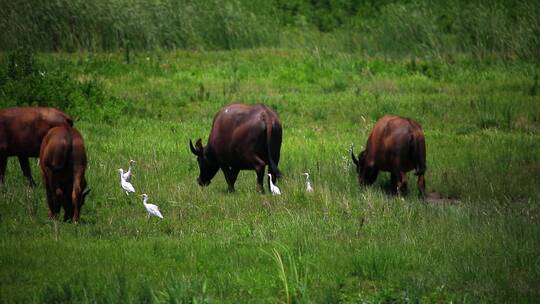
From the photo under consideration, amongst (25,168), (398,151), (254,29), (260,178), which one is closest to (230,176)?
(260,178)

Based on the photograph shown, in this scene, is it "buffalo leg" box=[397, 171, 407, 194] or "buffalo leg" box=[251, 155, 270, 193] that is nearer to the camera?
"buffalo leg" box=[251, 155, 270, 193]

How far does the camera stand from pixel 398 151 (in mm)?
13336

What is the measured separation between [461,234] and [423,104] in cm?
836

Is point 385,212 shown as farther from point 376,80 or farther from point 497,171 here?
point 376,80

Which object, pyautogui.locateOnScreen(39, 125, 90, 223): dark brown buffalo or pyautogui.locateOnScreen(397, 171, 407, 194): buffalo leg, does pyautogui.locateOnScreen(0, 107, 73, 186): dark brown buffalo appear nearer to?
pyautogui.locateOnScreen(39, 125, 90, 223): dark brown buffalo

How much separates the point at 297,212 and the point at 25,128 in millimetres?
3664

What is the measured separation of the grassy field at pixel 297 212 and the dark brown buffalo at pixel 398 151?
33 centimetres

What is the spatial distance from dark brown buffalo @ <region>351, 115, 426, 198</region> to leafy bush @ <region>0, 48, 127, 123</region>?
219 inches

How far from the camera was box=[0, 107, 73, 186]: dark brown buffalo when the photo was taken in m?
13.1

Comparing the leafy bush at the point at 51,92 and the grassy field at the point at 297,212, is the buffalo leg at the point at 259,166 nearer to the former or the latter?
the grassy field at the point at 297,212

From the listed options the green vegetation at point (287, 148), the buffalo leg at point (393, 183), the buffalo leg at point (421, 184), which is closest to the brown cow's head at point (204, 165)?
the green vegetation at point (287, 148)

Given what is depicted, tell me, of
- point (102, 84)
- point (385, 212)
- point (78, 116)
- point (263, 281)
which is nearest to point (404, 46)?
point (102, 84)

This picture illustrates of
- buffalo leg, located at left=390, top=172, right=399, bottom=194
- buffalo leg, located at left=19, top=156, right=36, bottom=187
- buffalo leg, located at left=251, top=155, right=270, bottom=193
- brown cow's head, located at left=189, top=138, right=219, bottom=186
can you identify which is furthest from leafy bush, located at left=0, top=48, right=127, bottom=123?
buffalo leg, located at left=390, top=172, right=399, bottom=194

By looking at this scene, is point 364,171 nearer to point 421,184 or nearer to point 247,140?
point 421,184
